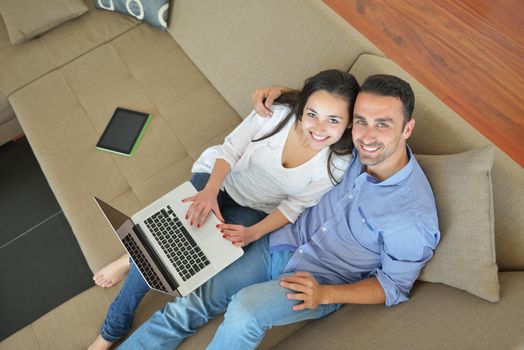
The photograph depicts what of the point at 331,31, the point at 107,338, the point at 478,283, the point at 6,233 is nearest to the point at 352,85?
the point at 331,31

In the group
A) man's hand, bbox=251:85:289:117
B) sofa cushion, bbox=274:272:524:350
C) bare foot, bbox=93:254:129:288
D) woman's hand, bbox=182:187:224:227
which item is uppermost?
man's hand, bbox=251:85:289:117

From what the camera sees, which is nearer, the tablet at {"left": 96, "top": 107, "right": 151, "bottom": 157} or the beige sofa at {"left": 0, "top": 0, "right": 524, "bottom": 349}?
the beige sofa at {"left": 0, "top": 0, "right": 524, "bottom": 349}

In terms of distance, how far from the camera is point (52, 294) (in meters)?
1.92

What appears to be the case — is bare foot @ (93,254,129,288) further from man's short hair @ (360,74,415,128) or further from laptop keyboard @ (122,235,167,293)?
man's short hair @ (360,74,415,128)

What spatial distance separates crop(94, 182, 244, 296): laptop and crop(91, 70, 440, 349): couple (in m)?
0.05

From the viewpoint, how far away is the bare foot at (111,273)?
1524 millimetres

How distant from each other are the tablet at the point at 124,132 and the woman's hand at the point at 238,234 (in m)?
0.67

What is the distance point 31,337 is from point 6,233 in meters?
0.82

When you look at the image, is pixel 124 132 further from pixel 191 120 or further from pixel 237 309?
pixel 237 309

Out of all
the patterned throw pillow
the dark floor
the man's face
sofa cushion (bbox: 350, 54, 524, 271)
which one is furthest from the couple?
the patterned throw pillow

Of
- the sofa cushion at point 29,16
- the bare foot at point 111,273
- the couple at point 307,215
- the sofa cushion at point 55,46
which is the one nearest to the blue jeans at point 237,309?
the couple at point 307,215

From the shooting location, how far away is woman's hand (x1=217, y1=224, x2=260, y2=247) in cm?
137

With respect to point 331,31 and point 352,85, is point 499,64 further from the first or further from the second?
point 352,85

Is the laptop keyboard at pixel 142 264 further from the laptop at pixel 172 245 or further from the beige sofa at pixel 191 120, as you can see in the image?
the beige sofa at pixel 191 120
